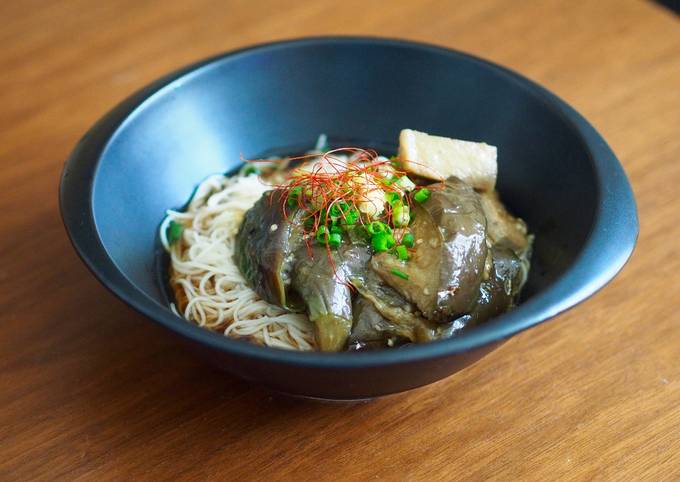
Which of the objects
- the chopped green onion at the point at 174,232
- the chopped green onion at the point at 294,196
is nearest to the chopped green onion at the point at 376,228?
the chopped green onion at the point at 294,196

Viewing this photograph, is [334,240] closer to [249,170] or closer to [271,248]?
[271,248]

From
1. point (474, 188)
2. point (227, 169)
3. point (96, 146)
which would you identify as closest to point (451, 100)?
point (474, 188)

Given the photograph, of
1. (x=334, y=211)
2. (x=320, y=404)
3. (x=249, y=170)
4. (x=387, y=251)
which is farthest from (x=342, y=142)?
(x=320, y=404)

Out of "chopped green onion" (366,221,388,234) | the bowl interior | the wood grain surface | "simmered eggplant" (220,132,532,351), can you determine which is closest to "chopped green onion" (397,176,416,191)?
"simmered eggplant" (220,132,532,351)

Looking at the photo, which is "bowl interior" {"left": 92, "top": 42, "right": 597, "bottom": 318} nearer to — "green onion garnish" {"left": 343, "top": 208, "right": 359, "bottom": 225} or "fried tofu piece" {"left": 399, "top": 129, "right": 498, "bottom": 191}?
"fried tofu piece" {"left": 399, "top": 129, "right": 498, "bottom": 191}

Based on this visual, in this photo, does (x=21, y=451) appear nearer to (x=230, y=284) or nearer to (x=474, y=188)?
(x=230, y=284)

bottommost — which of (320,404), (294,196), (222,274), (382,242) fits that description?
(320,404)

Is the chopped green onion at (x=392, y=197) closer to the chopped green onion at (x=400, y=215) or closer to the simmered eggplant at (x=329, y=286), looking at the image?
the chopped green onion at (x=400, y=215)
